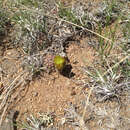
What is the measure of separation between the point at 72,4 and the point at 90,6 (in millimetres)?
158

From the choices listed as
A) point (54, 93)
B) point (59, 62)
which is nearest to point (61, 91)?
point (54, 93)

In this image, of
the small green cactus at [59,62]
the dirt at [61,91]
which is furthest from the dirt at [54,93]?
the small green cactus at [59,62]

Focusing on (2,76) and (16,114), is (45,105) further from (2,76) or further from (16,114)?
(2,76)

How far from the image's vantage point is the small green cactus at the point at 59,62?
1870 millimetres

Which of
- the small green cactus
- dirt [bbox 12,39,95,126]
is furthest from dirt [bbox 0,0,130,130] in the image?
the small green cactus

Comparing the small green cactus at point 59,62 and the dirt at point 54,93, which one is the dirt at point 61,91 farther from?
the small green cactus at point 59,62

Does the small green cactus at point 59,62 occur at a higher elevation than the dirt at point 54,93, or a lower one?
higher

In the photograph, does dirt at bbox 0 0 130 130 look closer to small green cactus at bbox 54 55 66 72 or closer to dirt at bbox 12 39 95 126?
dirt at bbox 12 39 95 126

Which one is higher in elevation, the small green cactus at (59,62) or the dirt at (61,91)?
the small green cactus at (59,62)

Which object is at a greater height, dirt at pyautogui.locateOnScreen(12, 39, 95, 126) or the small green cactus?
the small green cactus

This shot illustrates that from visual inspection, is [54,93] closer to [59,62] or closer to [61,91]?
[61,91]

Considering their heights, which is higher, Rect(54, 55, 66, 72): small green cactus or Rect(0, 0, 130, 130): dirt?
Rect(54, 55, 66, 72): small green cactus

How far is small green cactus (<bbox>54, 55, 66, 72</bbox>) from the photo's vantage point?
1870mm

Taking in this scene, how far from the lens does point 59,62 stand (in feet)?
6.14
